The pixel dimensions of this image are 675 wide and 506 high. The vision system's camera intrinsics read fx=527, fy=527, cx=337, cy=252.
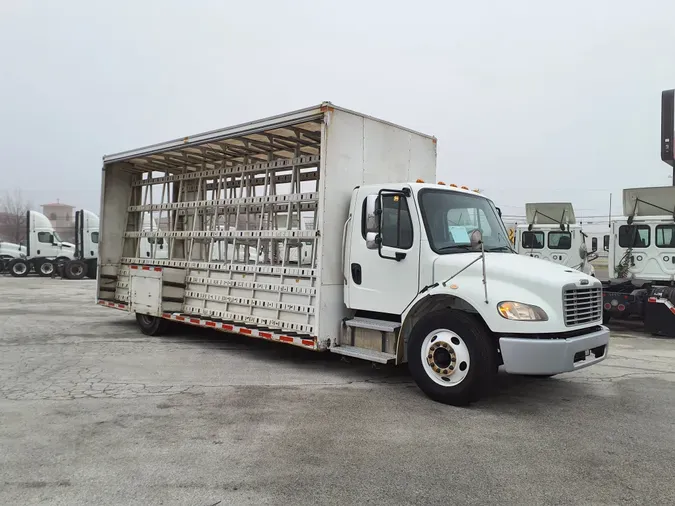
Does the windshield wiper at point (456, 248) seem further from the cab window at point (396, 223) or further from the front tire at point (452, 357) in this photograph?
the front tire at point (452, 357)

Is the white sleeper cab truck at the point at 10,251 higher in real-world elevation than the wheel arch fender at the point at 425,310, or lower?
higher

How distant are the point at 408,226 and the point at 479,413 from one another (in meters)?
2.14

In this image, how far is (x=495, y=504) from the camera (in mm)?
3375

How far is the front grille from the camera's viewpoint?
514 cm

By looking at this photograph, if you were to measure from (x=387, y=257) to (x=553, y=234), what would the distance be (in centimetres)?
1040

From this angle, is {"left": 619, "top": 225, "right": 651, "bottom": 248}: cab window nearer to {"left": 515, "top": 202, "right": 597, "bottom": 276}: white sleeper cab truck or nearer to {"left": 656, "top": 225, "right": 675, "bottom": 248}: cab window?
{"left": 656, "top": 225, "right": 675, "bottom": 248}: cab window

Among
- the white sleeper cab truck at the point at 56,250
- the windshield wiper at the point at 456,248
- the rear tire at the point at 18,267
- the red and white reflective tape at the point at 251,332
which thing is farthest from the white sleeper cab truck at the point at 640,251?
the rear tire at the point at 18,267

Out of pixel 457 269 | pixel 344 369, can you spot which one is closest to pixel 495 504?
pixel 457 269

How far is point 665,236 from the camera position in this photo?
37.6 ft

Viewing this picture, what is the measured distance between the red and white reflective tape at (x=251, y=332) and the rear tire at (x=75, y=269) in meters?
20.3

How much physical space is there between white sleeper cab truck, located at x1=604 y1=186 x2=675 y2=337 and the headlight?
728cm

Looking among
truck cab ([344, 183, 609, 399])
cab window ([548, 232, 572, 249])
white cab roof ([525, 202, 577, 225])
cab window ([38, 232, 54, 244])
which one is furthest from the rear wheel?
truck cab ([344, 183, 609, 399])

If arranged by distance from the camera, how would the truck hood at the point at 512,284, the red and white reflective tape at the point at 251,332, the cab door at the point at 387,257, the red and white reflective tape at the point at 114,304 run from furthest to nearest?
the red and white reflective tape at the point at 114,304, the red and white reflective tape at the point at 251,332, the cab door at the point at 387,257, the truck hood at the point at 512,284

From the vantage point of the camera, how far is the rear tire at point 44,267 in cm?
2802
